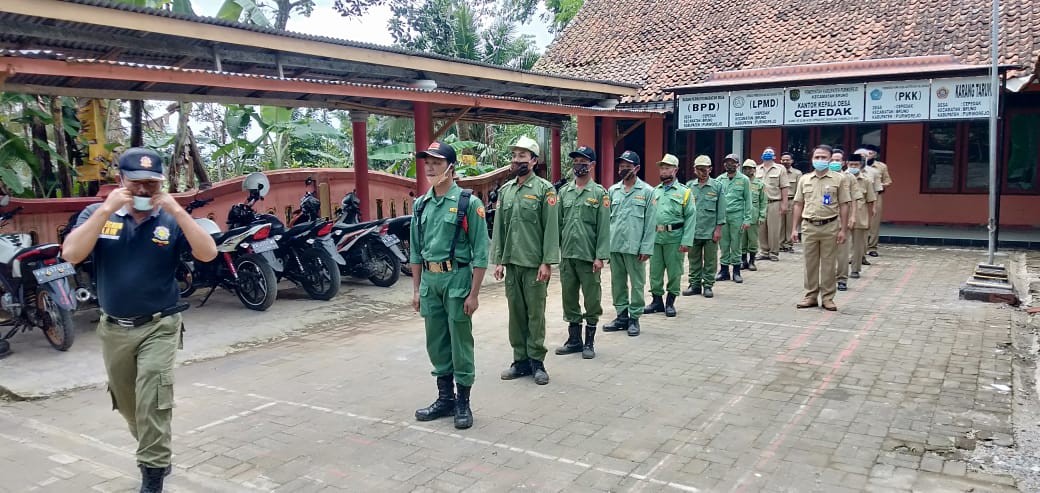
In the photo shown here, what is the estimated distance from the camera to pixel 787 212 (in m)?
13.0

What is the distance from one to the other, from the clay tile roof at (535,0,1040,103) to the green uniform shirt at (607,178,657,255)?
9.26m

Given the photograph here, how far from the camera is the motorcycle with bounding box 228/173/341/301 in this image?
870 centimetres

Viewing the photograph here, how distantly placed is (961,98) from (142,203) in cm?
1288

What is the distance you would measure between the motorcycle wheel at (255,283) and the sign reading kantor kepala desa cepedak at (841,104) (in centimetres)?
945

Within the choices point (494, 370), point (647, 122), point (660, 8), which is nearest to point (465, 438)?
point (494, 370)

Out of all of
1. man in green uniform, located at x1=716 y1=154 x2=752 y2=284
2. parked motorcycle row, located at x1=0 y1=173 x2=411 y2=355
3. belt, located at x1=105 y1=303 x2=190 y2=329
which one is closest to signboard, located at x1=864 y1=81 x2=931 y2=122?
man in green uniform, located at x1=716 y1=154 x2=752 y2=284

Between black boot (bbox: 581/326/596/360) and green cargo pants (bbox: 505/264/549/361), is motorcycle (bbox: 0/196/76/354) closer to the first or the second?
green cargo pants (bbox: 505/264/549/361)

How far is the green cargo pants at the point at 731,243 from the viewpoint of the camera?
10312mm

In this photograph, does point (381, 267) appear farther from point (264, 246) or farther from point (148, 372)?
point (148, 372)

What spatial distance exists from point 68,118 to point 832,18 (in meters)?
15.1

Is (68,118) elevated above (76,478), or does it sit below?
above

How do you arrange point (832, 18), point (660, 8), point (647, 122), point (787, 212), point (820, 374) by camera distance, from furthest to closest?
point (660, 8) → point (647, 122) → point (832, 18) → point (787, 212) → point (820, 374)

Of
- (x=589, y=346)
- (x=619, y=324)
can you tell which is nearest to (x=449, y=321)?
(x=589, y=346)

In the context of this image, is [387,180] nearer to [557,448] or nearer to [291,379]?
[291,379]
